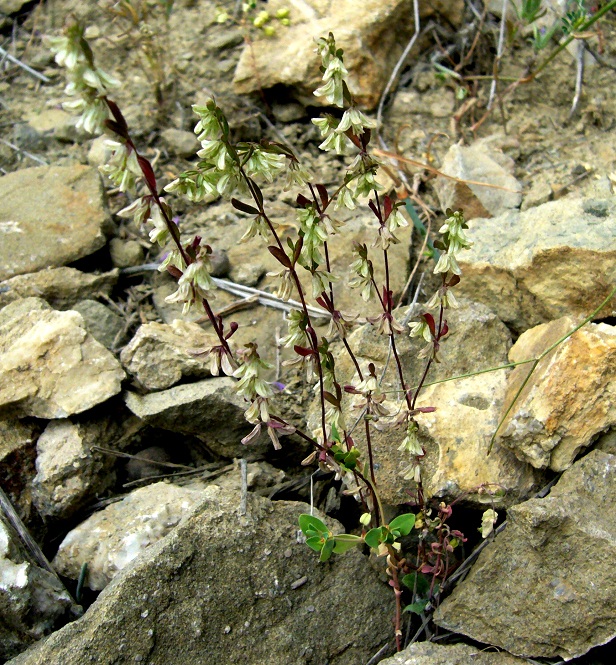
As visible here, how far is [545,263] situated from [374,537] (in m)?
1.32

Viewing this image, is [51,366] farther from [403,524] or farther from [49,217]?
[403,524]

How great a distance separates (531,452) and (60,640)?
1595mm

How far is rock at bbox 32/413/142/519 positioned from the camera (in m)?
2.58

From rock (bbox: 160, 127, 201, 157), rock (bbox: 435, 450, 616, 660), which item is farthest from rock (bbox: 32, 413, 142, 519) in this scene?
rock (bbox: 160, 127, 201, 157)

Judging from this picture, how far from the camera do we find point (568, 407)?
7.82ft

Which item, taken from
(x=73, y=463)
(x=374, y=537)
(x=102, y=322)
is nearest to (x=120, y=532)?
(x=73, y=463)

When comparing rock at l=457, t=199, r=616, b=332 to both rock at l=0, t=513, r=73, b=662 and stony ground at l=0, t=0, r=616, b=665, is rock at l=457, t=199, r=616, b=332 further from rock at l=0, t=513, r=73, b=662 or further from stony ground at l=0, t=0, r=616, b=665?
rock at l=0, t=513, r=73, b=662

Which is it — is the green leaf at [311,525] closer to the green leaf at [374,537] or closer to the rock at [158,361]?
the green leaf at [374,537]

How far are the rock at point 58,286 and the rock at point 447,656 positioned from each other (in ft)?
6.67

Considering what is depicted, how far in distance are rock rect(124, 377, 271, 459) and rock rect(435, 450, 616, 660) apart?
958 millimetres

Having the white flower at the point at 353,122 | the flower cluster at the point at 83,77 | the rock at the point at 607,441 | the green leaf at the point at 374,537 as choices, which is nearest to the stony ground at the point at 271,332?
the rock at the point at 607,441

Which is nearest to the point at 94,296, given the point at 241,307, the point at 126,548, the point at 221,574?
the point at 241,307

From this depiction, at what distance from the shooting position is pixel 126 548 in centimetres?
239

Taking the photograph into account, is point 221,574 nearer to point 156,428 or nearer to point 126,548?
Answer: point 126,548
